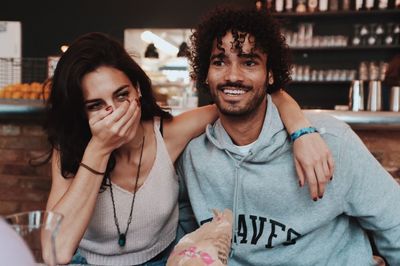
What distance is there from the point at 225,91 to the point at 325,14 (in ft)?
15.6

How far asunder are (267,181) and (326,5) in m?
4.87

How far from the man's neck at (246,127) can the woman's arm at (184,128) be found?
141 mm

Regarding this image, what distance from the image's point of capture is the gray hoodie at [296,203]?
1.36 meters

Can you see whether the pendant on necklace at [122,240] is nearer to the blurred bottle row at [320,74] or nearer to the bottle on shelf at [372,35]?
the blurred bottle row at [320,74]

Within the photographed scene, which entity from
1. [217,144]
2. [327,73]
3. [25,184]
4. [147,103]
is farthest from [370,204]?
[327,73]

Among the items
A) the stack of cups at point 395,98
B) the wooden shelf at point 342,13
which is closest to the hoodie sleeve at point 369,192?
the stack of cups at point 395,98

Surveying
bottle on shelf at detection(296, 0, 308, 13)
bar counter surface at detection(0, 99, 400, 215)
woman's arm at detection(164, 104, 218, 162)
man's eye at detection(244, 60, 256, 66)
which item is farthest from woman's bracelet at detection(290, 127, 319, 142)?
bottle on shelf at detection(296, 0, 308, 13)

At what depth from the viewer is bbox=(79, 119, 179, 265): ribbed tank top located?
152cm

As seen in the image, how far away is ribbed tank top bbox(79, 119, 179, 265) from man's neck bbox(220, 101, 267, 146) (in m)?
0.28

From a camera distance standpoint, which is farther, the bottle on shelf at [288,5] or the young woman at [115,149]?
the bottle on shelf at [288,5]

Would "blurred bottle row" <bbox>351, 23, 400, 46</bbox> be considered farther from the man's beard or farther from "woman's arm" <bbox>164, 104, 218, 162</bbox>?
the man's beard

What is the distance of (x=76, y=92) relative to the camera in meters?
1.46

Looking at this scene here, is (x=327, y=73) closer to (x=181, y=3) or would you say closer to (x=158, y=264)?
(x=181, y=3)

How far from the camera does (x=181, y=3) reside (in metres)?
6.93
